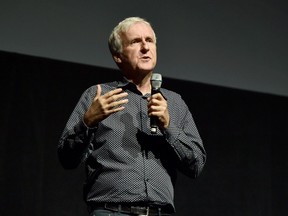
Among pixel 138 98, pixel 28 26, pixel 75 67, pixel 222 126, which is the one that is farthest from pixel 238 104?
pixel 138 98

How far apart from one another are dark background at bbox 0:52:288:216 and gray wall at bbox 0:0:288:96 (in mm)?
68

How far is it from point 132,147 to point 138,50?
1.21 feet

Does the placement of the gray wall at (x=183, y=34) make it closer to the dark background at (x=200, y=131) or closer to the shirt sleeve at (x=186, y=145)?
the dark background at (x=200, y=131)

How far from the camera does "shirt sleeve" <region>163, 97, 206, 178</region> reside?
6.22 feet

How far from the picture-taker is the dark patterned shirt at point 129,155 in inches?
73.9

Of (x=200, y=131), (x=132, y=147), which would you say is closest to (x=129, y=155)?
(x=132, y=147)

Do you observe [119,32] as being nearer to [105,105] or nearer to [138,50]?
[138,50]

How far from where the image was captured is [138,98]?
2076mm

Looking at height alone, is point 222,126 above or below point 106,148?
above

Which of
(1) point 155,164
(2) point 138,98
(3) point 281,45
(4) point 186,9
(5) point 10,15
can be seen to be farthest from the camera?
(3) point 281,45

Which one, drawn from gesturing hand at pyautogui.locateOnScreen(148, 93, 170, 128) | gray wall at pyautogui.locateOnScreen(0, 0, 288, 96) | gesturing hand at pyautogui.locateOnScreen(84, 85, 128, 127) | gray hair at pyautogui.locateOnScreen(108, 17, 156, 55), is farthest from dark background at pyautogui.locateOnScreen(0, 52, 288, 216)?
gesturing hand at pyautogui.locateOnScreen(148, 93, 170, 128)

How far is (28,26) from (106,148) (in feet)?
4.53

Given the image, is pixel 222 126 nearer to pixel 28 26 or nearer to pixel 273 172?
pixel 273 172

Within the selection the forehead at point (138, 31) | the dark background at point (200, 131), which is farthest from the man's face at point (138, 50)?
the dark background at point (200, 131)
